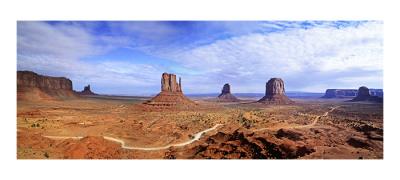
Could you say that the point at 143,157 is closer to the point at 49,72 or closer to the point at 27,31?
the point at 49,72

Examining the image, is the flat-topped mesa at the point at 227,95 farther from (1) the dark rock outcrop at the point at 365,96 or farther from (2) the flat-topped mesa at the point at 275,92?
(1) the dark rock outcrop at the point at 365,96

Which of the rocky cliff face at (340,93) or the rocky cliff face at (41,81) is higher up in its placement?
the rocky cliff face at (41,81)
